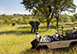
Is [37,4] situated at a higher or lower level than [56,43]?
higher

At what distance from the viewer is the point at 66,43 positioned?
6098mm

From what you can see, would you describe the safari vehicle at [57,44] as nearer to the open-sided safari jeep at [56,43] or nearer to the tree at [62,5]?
the open-sided safari jeep at [56,43]

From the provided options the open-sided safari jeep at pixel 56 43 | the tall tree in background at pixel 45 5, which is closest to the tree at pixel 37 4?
the tall tree in background at pixel 45 5

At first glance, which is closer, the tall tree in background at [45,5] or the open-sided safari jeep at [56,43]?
the open-sided safari jeep at [56,43]

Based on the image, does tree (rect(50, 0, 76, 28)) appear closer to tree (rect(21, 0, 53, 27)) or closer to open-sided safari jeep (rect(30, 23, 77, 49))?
tree (rect(21, 0, 53, 27))

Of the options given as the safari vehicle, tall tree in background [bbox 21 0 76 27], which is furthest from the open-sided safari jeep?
tall tree in background [bbox 21 0 76 27]

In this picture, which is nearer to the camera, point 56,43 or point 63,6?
point 56,43

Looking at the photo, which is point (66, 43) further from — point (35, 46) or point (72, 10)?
point (72, 10)

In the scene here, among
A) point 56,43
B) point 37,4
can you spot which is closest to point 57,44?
point 56,43

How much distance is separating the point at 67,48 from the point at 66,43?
0.67 m

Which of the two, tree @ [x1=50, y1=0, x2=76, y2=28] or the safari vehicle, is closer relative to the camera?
the safari vehicle

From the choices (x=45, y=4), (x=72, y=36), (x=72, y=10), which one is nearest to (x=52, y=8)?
(x=45, y=4)

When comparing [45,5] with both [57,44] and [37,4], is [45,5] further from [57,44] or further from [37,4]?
[57,44]

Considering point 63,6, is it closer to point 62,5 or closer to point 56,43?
point 62,5
